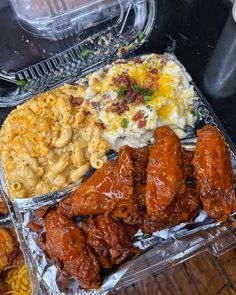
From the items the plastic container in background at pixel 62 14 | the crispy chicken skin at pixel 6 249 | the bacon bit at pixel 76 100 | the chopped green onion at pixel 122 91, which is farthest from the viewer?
the plastic container in background at pixel 62 14

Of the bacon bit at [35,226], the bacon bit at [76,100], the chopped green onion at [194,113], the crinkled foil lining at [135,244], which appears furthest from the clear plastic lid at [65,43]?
the bacon bit at [35,226]

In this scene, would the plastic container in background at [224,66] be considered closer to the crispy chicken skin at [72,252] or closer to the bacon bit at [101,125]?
the bacon bit at [101,125]

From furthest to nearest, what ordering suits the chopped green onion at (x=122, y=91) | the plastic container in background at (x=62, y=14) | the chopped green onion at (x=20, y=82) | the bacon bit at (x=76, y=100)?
the plastic container in background at (x=62, y=14) → the chopped green onion at (x=20, y=82) → the bacon bit at (x=76, y=100) → the chopped green onion at (x=122, y=91)

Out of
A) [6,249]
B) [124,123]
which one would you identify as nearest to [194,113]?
[124,123]

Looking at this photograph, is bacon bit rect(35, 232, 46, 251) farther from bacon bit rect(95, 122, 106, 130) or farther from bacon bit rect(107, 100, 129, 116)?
bacon bit rect(107, 100, 129, 116)

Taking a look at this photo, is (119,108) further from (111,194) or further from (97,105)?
(111,194)

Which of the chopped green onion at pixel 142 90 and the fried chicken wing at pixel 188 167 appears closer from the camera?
the fried chicken wing at pixel 188 167

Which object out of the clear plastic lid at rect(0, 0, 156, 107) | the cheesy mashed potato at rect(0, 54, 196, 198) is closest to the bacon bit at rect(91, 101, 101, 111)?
the cheesy mashed potato at rect(0, 54, 196, 198)
